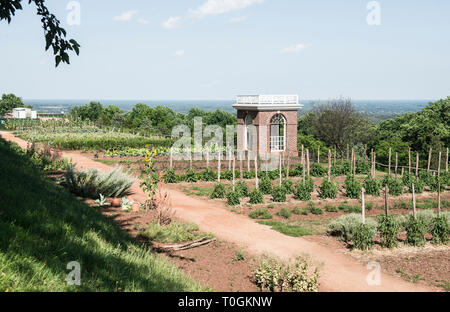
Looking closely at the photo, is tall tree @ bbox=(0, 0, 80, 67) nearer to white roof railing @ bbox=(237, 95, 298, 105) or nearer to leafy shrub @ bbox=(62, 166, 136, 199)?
leafy shrub @ bbox=(62, 166, 136, 199)

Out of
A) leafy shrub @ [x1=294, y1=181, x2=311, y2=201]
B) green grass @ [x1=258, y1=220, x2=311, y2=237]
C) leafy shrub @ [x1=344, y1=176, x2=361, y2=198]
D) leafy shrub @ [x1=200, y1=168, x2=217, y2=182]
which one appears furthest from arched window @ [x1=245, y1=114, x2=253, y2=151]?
green grass @ [x1=258, y1=220, x2=311, y2=237]

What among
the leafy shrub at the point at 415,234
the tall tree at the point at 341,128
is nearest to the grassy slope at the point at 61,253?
the leafy shrub at the point at 415,234

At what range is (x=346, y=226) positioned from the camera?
945cm

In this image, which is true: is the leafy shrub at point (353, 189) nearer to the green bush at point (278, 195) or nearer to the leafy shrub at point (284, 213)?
the green bush at point (278, 195)

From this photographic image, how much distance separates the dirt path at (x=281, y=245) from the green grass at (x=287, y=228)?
247 mm

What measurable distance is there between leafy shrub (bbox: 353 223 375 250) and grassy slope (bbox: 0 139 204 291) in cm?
433

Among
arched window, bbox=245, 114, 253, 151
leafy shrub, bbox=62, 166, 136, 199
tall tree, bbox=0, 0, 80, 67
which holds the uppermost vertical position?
tall tree, bbox=0, 0, 80, 67

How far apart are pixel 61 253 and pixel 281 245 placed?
5307 millimetres

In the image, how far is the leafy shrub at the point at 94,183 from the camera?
10594mm

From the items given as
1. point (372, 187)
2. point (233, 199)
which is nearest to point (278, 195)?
point (233, 199)

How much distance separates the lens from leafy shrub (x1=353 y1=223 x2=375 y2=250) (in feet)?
28.3

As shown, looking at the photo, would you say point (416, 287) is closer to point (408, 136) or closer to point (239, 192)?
point (239, 192)

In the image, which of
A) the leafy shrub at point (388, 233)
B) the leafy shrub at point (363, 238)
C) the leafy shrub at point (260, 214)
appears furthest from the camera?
the leafy shrub at point (260, 214)

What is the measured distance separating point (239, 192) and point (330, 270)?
6.25 metres
